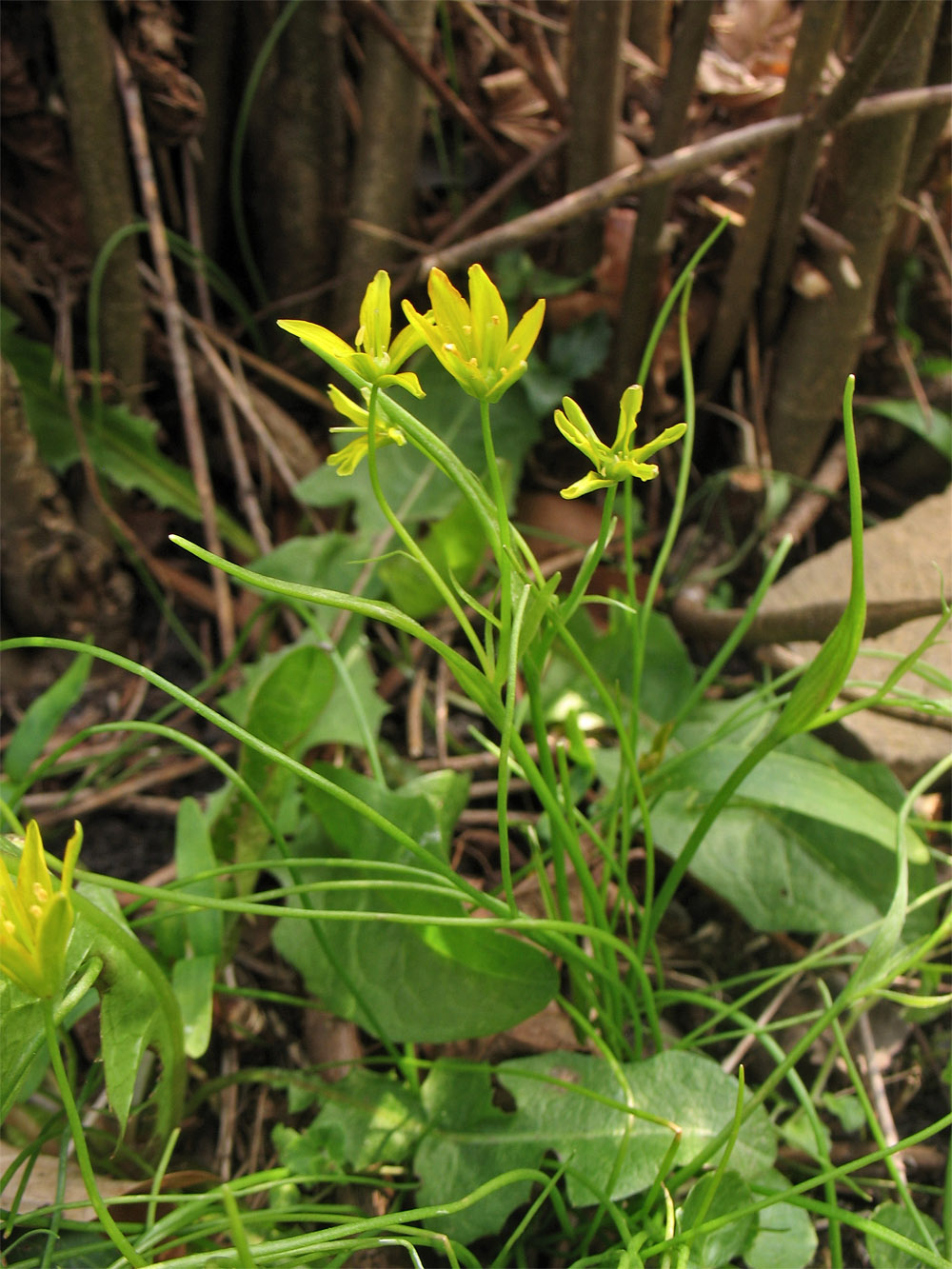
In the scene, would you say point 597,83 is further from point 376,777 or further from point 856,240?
point 376,777

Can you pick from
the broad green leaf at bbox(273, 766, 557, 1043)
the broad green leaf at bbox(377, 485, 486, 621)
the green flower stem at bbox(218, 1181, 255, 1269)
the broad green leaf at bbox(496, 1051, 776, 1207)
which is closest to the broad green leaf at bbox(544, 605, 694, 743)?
the broad green leaf at bbox(377, 485, 486, 621)

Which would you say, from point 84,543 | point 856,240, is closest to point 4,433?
point 84,543

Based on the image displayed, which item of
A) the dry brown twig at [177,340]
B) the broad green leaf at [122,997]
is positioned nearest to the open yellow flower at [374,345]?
the broad green leaf at [122,997]

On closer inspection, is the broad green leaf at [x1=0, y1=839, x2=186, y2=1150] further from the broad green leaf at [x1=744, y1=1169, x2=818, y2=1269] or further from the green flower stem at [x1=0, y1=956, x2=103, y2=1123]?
the broad green leaf at [x1=744, y1=1169, x2=818, y2=1269]

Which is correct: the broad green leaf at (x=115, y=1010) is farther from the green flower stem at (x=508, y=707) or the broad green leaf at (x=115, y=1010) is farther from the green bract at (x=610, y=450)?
the green bract at (x=610, y=450)

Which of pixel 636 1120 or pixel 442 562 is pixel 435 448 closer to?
pixel 636 1120

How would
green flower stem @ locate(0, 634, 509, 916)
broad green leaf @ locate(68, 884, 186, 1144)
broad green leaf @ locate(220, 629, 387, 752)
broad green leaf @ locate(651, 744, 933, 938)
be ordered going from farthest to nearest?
broad green leaf @ locate(220, 629, 387, 752)
broad green leaf @ locate(651, 744, 933, 938)
broad green leaf @ locate(68, 884, 186, 1144)
green flower stem @ locate(0, 634, 509, 916)
